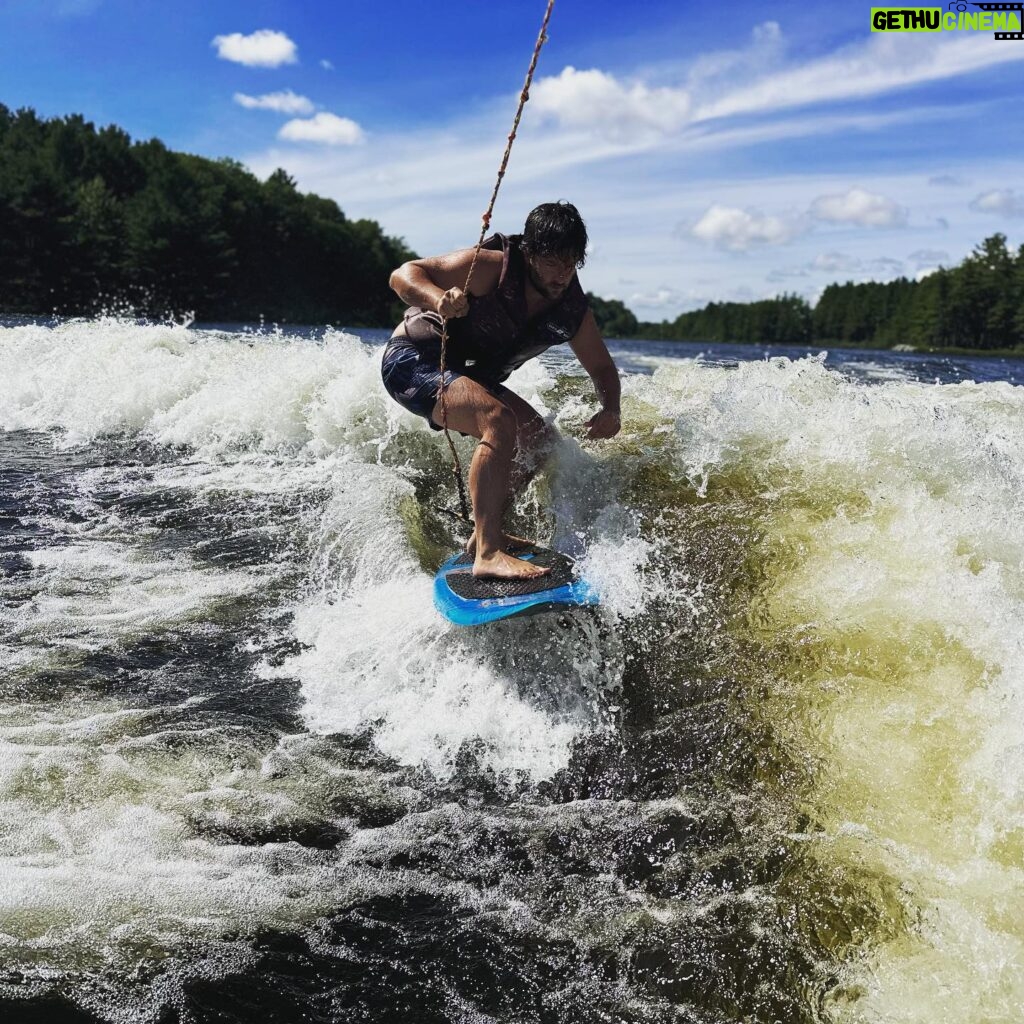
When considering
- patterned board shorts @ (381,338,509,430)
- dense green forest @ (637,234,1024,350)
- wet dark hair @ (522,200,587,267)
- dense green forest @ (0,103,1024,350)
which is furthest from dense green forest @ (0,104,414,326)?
wet dark hair @ (522,200,587,267)

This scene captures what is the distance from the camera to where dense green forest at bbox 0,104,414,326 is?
217 ft

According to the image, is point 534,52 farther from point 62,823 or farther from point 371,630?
point 62,823

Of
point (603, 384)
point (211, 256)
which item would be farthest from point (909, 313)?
point (603, 384)

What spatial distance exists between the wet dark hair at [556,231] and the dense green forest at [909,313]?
88692mm

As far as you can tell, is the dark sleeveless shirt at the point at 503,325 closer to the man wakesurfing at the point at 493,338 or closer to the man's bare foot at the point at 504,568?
the man wakesurfing at the point at 493,338

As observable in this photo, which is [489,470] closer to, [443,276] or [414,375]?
[414,375]

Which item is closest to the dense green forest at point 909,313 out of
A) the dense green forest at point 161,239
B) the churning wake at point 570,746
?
the dense green forest at point 161,239

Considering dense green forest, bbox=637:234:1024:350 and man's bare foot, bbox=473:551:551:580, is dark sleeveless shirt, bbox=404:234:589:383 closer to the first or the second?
man's bare foot, bbox=473:551:551:580

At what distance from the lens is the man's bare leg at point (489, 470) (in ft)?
13.8

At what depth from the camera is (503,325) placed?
451 centimetres

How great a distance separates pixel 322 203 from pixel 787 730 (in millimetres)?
123468

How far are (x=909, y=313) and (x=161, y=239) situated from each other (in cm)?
7714

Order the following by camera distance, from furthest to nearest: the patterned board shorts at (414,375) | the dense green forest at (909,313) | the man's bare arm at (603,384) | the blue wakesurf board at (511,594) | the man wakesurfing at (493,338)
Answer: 1. the dense green forest at (909,313)
2. the man's bare arm at (603,384)
3. the patterned board shorts at (414,375)
4. the man wakesurfing at (493,338)
5. the blue wakesurf board at (511,594)

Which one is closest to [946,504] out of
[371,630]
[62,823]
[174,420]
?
[371,630]
